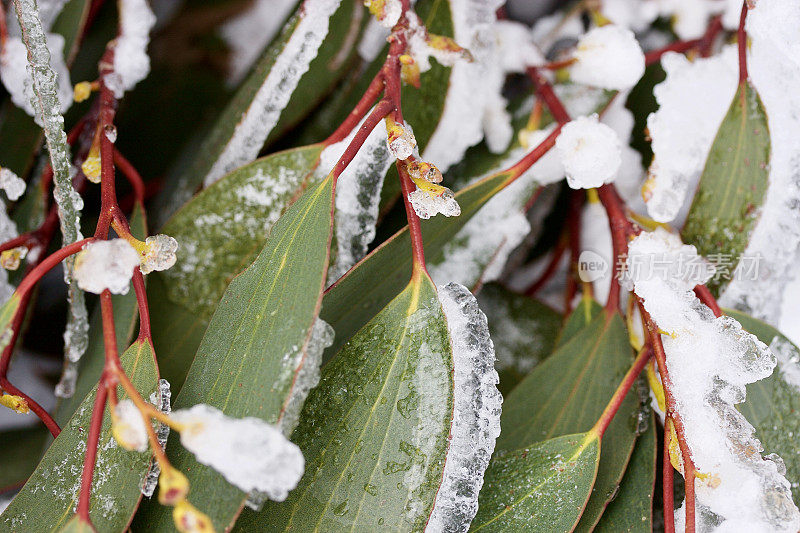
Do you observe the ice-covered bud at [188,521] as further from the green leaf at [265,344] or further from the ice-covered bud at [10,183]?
the ice-covered bud at [10,183]

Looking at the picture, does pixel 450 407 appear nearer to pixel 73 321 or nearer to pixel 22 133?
pixel 73 321

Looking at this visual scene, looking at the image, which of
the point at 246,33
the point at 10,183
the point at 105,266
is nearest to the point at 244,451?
the point at 105,266

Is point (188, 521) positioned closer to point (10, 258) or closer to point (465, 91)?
point (10, 258)

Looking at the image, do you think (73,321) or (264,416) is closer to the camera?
(264,416)

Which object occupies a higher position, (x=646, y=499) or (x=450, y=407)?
(x=450, y=407)

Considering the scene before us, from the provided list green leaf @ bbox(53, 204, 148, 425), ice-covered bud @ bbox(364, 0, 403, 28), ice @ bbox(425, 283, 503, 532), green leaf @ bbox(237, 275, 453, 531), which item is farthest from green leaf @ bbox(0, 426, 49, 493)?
ice-covered bud @ bbox(364, 0, 403, 28)

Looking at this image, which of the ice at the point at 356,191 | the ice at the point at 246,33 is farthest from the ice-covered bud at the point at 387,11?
the ice at the point at 246,33

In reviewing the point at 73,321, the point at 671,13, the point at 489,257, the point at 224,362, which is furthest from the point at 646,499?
the point at 671,13
